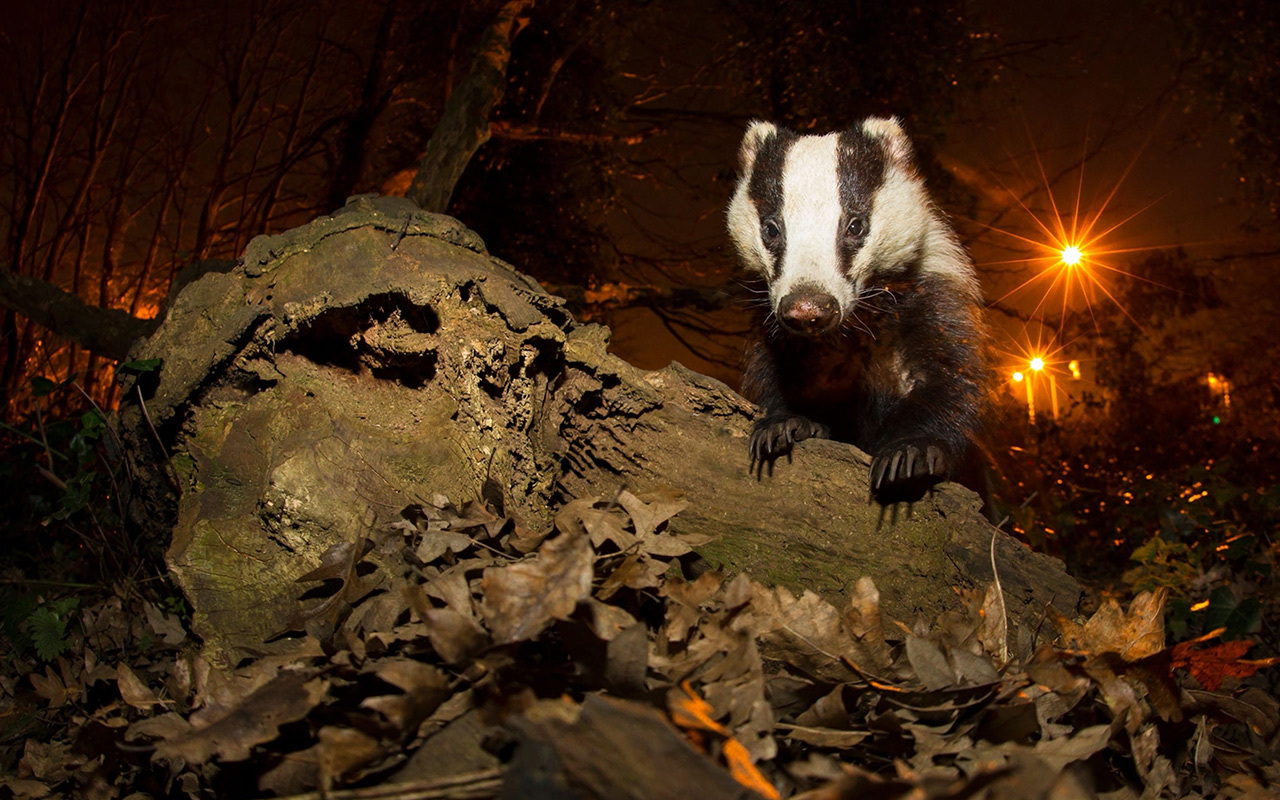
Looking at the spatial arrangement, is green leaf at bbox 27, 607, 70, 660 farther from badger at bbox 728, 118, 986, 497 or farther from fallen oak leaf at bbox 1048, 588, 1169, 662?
fallen oak leaf at bbox 1048, 588, 1169, 662

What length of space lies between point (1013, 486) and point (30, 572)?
4.90 meters

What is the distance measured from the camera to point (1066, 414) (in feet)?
16.4

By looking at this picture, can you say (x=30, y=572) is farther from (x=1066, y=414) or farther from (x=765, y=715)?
(x=1066, y=414)

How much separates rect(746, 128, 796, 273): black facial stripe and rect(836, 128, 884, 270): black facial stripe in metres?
0.16

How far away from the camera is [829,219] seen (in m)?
2.20

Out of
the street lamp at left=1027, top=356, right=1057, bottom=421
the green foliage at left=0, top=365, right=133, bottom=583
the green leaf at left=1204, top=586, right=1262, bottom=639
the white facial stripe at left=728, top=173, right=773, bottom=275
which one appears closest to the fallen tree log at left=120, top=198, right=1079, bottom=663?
the green foliage at left=0, top=365, right=133, bottom=583

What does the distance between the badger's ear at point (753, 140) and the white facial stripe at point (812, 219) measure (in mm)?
148

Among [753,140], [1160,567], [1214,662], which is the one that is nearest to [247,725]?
[1214,662]

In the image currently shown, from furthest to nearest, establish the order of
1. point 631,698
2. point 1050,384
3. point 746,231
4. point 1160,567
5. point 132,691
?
point 1050,384 < point 1160,567 < point 746,231 < point 132,691 < point 631,698

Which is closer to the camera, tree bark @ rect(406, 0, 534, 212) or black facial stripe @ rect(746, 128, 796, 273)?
black facial stripe @ rect(746, 128, 796, 273)

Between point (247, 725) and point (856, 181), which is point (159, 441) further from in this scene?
point (856, 181)

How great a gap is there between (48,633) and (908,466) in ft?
6.22

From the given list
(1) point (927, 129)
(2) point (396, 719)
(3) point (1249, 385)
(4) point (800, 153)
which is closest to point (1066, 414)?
(3) point (1249, 385)

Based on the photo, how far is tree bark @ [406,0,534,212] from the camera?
454cm
